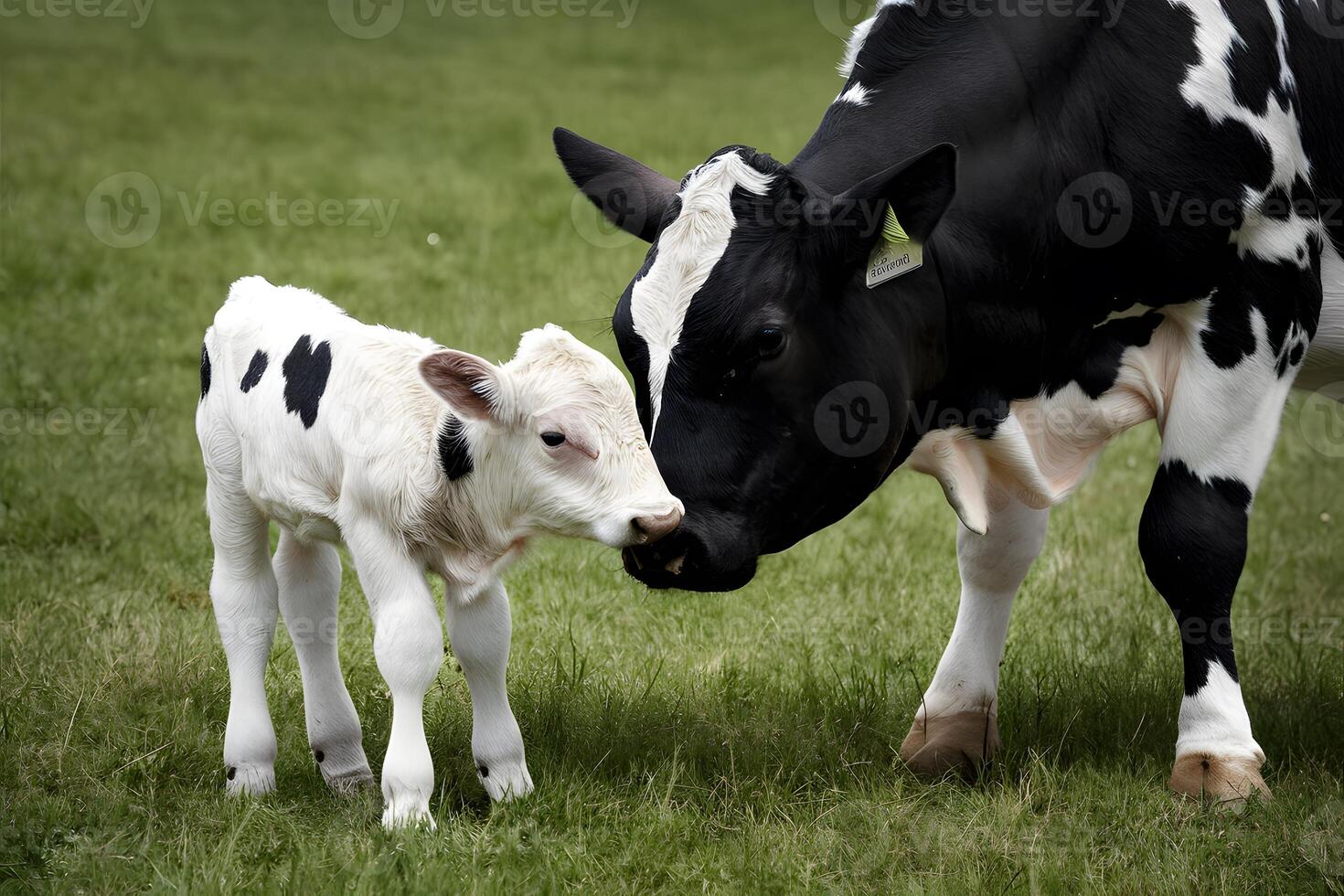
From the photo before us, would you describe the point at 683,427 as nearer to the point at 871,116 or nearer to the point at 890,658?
the point at 871,116

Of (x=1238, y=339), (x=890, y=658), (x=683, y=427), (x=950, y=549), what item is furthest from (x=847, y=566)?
(x=683, y=427)

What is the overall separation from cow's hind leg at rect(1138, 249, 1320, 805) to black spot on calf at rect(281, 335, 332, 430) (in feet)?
8.61

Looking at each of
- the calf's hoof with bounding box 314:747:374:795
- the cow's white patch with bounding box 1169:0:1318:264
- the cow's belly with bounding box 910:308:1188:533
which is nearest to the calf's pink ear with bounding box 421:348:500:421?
the calf's hoof with bounding box 314:747:374:795

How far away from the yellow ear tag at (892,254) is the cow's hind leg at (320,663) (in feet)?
6.02

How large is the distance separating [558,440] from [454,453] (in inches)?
Answer: 11.6

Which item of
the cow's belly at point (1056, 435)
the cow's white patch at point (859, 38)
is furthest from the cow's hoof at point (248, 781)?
the cow's white patch at point (859, 38)

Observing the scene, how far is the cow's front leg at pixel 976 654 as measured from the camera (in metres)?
4.94

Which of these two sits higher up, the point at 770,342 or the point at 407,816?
the point at 770,342

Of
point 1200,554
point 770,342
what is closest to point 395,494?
point 770,342

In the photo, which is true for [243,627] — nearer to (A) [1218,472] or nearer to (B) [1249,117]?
(A) [1218,472]

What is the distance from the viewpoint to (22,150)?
42.0 feet

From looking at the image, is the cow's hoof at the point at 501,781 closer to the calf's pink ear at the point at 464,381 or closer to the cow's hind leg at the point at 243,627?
the cow's hind leg at the point at 243,627

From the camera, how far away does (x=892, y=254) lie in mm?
4090

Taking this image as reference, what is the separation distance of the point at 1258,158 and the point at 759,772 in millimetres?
2484
